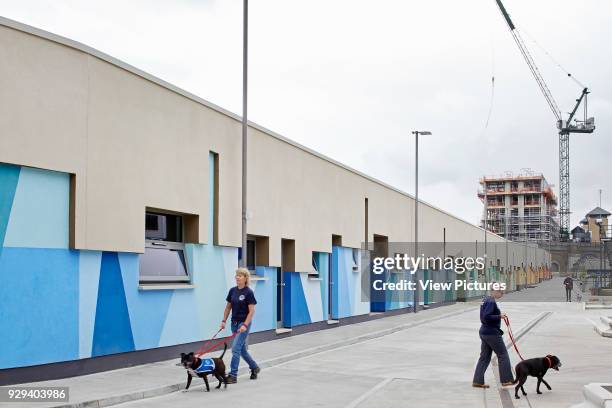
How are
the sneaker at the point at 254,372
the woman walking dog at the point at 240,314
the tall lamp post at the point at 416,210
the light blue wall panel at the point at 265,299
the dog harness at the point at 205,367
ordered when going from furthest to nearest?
the tall lamp post at the point at 416,210, the light blue wall panel at the point at 265,299, the sneaker at the point at 254,372, the woman walking dog at the point at 240,314, the dog harness at the point at 205,367

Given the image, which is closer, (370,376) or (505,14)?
(370,376)

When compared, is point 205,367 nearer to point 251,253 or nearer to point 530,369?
point 530,369

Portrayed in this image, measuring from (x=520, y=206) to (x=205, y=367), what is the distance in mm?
160608

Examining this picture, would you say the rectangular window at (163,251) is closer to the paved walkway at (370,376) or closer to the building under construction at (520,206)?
the paved walkway at (370,376)

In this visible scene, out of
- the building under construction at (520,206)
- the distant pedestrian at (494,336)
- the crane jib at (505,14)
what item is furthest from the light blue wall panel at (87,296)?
the building under construction at (520,206)

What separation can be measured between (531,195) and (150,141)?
15775cm

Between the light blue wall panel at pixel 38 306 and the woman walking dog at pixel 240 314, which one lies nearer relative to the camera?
the light blue wall panel at pixel 38 306

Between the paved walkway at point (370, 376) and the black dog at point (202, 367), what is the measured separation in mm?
224

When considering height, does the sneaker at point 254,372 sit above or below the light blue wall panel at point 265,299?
below

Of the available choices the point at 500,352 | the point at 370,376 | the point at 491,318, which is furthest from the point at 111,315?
the point at 500,352

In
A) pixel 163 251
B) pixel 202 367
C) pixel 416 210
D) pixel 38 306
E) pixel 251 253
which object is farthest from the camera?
pixel 416 210

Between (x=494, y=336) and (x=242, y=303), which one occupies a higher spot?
(x=242, y=303)

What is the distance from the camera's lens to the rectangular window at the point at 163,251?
15398mm

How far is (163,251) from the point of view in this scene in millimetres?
15984
